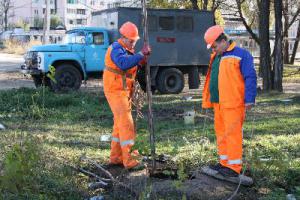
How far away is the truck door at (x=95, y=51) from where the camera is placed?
16328mm

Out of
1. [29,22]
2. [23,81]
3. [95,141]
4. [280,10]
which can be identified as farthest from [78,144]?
[29,22]

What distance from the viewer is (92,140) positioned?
795cm

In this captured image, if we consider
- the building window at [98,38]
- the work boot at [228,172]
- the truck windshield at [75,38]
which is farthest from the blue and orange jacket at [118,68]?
the truck windshield at [75,38]

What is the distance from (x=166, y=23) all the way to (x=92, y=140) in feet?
33.0

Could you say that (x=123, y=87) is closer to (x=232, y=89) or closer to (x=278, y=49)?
(x=232, y=89)

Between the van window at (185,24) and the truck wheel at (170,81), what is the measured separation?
1420 millimetres

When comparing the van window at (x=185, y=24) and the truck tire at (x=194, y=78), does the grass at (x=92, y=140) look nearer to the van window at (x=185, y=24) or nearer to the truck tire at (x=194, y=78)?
the truck tire at (x=194, y=78)

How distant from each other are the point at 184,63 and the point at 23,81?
21.3ft

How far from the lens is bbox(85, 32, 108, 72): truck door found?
16.3 meters

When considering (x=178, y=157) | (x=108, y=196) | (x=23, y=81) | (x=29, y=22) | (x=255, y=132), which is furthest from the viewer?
(x=29, y=22)

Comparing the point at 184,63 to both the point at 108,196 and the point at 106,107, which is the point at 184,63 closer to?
the point at 106,107

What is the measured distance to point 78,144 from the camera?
24.6 feet

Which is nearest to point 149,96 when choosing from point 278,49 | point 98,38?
point 278,49

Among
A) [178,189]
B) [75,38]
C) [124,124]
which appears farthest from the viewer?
[75,38]
